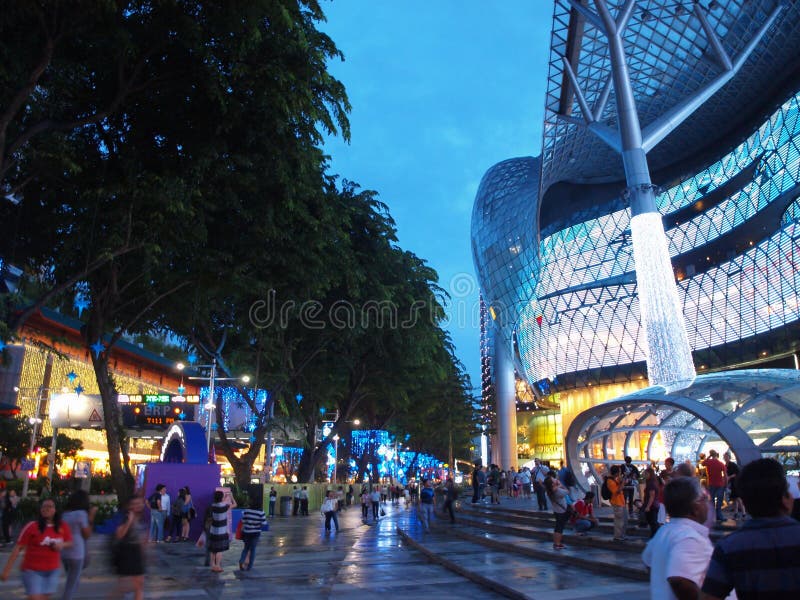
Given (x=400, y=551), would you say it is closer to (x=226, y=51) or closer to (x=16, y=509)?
(x=16, y=509)

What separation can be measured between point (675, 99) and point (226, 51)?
131 feet

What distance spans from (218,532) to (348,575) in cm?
281

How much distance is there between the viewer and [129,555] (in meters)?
7.35

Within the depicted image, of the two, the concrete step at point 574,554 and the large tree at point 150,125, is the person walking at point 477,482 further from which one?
the large tree at point 150,125

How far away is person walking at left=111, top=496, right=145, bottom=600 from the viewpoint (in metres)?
7.32

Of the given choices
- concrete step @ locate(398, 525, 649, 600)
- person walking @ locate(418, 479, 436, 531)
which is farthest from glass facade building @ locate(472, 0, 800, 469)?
concrete step @ locate(398, 525, 649, 600)

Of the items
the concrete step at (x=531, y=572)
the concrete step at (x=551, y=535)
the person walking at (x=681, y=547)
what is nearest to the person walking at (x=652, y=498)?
the concrete step at (x=551, y=535)

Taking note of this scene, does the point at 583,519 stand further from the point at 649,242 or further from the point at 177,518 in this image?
the point at 649,242

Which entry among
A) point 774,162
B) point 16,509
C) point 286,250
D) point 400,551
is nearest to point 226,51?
point 286,250

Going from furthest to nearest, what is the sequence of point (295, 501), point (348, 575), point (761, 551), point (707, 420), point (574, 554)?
point (295, 501)
point (707, 420)
point (574, 554)
point (348, 575)
point (761, 551)

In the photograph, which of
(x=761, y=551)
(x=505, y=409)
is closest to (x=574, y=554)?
(x=761, y=551)

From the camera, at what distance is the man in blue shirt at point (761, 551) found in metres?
2.65

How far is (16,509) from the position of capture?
1925 centimetres

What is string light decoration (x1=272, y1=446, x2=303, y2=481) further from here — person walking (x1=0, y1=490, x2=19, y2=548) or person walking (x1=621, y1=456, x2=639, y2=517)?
person walking (x1=621, y1=456, x2=639, y2=517)
